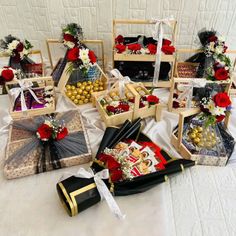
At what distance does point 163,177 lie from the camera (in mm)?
958

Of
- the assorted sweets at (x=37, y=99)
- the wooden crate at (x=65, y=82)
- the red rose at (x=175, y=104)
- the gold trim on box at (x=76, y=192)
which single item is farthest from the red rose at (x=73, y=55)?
the gold trim on box at (x=76, y=192)

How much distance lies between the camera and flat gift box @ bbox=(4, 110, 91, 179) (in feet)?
3.34

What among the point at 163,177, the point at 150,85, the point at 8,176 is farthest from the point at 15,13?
the point at 163,177

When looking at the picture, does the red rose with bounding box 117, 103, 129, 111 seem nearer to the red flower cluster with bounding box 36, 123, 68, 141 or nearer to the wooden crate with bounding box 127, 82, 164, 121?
the wooden crate with bounding box 127, 82, 164, 121

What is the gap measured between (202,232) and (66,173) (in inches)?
20.9

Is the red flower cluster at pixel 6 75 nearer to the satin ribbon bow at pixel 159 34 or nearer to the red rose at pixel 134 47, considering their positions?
the red rose at pixel 134 47

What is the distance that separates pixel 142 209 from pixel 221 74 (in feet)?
2.16

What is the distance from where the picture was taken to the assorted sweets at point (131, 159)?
959 mm

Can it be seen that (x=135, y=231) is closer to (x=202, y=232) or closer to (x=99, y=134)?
(x=202, y=232)

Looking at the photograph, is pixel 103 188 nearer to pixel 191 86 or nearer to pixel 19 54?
pixel 191 86

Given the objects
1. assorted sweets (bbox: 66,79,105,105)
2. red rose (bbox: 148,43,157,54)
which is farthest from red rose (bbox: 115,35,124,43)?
assorted sweets (bbox: 66,79,105,105)

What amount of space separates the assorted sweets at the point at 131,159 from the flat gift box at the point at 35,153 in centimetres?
12

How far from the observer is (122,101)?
1.28m

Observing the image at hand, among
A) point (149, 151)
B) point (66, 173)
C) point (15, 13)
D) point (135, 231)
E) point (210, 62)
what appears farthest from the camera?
point (15, 13)
